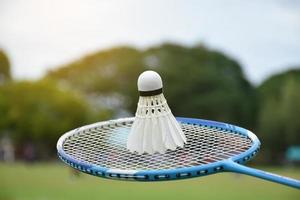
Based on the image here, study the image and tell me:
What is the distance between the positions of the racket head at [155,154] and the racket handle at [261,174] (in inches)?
0.4

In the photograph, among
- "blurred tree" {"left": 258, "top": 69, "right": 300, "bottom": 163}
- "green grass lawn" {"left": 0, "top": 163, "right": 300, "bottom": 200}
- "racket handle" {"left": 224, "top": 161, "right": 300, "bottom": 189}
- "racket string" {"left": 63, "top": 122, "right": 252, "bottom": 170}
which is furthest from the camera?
"blurred tree" {"left": 258, "top": 69, "right": 300, "bottom": 163}

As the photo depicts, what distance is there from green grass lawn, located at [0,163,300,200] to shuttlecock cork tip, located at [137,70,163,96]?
5.09 ft

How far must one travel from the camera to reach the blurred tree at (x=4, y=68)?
274cm

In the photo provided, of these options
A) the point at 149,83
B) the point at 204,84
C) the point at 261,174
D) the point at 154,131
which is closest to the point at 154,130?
the point at 154,131

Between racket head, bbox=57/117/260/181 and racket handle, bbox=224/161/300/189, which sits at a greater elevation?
racket handle, bbox=224/161/300/189

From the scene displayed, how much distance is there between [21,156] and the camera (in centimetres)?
288

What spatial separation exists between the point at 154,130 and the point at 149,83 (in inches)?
4.3

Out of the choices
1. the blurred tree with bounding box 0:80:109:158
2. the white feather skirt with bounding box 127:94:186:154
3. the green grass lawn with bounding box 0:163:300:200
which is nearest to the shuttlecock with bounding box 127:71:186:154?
the white feather skirt with bounding box 127:94:186:154

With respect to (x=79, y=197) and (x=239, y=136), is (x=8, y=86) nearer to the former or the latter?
(x=79, y=197)

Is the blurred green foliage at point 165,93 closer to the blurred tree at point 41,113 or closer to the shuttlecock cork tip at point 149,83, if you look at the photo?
the blurred tree at point 41,113

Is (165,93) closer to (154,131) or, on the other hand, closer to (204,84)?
(204,84)

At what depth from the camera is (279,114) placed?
2.68 m

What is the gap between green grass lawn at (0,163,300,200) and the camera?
2.55 metres

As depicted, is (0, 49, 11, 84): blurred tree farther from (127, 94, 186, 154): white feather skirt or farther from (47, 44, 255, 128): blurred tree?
(127, 94, 186, 154): white feather skirt
